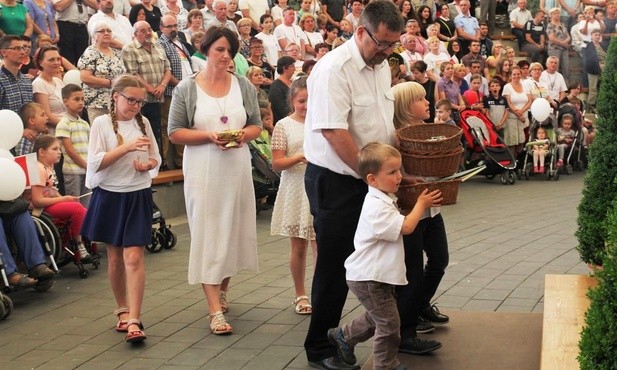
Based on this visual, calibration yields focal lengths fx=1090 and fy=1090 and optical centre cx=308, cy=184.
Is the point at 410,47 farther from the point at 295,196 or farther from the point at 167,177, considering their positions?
the point at 295,196

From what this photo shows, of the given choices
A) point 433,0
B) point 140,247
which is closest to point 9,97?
point 140,247

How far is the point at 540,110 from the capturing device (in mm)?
19469

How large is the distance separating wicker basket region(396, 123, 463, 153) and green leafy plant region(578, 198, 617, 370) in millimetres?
2302

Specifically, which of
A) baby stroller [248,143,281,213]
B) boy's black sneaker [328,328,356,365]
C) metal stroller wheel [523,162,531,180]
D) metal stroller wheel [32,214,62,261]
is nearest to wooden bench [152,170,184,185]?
baby stroller [248,143,281,213]

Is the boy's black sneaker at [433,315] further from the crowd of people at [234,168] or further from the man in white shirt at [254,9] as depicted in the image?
the man in white shirt at [254,9]

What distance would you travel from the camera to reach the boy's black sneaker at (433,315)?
7434 mm

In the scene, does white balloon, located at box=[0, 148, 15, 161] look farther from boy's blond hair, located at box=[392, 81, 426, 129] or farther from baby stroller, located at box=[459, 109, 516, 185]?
baby stroller, located at box=[459, 109, 516, 185]

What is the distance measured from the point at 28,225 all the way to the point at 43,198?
0.78 meters

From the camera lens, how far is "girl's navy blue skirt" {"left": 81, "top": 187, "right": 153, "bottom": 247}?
24.9ft

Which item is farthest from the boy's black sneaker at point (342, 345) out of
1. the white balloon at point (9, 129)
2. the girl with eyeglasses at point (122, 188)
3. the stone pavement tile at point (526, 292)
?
the white balloon at point (9, 129)

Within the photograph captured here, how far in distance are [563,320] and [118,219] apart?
10.8 ft

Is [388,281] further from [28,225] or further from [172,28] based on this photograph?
[172,28]

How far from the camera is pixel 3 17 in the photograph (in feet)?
44.7

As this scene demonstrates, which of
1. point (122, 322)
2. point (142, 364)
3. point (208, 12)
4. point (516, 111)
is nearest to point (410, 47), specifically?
point (516, 111)
